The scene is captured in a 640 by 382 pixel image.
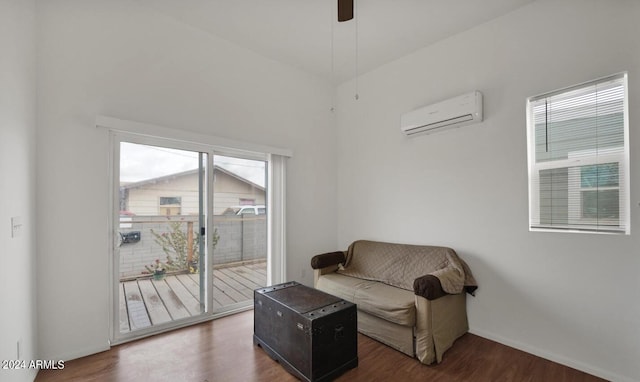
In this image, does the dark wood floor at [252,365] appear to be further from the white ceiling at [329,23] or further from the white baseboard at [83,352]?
the white ceiling at [329,23]

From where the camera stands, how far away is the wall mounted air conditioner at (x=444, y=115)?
8.74 ft

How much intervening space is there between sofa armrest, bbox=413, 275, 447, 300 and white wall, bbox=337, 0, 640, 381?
0.72m

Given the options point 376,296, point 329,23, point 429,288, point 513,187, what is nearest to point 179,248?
point 376,296

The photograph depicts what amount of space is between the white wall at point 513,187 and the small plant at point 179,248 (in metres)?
2.18

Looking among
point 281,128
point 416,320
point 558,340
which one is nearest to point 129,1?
point 281,128

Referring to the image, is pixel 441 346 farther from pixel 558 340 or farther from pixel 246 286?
pixel 246 286

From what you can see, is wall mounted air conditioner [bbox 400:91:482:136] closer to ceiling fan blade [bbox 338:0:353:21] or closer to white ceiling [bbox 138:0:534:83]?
white ceiling [bbox 138:0:534:83]

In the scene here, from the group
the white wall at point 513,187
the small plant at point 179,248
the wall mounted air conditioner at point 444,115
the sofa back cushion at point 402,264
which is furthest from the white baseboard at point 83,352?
the wall mounted air conditioner at point 444,115

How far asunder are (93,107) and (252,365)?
100 inches

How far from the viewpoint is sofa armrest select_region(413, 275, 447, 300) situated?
7.29 feet

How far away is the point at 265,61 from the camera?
349 cm

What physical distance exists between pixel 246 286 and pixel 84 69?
8.87 ft

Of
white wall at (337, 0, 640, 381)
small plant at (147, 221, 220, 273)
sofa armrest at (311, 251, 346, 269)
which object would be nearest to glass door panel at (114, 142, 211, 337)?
small plant at (147, 221, 220, 273)

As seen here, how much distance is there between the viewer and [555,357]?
7.41ft
